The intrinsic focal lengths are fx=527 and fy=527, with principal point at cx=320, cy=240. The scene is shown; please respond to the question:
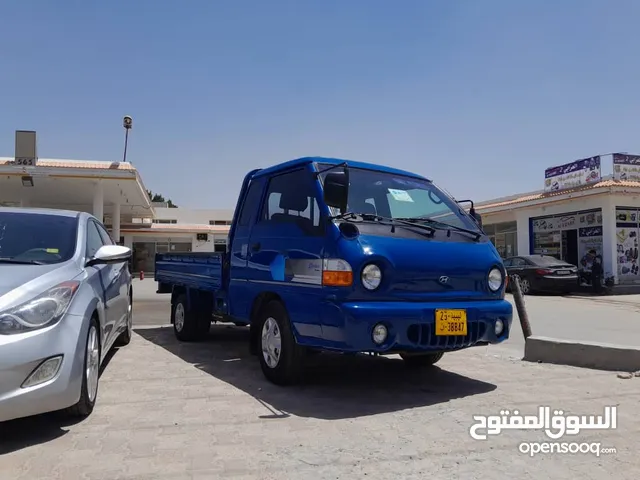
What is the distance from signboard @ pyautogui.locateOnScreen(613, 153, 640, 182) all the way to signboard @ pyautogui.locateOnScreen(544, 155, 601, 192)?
2.41 feet

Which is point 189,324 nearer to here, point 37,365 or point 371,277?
point 371,277

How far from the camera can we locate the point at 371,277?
14.0 feet

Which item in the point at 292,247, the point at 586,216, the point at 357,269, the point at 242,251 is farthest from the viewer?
the point at 586,216

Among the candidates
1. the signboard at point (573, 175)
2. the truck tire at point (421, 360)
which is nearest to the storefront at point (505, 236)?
the signboard at point (573, 175)

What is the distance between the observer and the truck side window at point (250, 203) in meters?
5.83

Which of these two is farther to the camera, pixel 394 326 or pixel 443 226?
pixel 443 226

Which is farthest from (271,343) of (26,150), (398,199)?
(26,150)

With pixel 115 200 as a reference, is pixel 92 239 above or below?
below

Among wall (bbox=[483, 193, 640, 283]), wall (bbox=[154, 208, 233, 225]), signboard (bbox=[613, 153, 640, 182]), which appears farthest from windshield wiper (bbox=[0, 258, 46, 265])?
wall (bbox=[154, 208, 233, 225])

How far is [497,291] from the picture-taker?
494 centimetres

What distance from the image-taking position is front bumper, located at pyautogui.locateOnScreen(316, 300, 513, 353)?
4125mm

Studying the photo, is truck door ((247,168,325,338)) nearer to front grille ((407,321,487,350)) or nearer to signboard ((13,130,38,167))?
front grille ((407,321,487,350))

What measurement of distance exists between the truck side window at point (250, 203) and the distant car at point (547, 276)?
46.0 feet

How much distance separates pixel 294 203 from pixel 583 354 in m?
3.79
